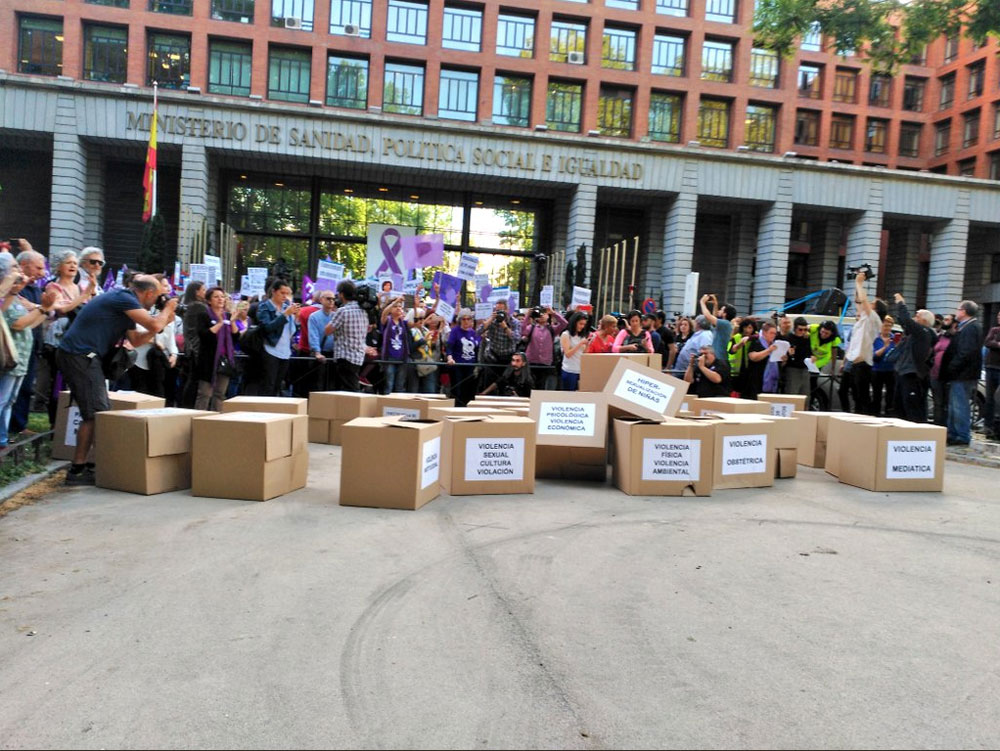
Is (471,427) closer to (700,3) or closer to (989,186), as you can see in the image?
(700,3)

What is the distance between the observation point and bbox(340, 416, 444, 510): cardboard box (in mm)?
5914

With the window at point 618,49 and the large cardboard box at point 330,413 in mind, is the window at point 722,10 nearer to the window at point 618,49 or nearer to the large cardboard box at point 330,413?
the window at point 618,49

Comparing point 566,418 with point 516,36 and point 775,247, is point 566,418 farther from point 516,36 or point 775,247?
point 516,36

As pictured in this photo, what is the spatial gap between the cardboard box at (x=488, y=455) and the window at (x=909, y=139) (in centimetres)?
5021

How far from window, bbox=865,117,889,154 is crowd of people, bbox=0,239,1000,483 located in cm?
3945

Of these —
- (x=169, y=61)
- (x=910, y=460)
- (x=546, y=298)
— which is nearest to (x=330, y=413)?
(x=546, y=298)

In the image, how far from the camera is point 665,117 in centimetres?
3453

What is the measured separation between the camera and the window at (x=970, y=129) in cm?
4409

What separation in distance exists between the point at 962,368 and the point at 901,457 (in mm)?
4038

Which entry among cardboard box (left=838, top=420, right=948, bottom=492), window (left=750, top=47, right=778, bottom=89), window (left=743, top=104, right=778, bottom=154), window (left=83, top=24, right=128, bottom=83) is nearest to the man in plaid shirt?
cardboard box (left=838, top=420, right=948, bottom=492)

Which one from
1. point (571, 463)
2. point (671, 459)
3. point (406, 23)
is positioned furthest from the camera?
point (406, 23)

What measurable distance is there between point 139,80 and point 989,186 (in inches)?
1481

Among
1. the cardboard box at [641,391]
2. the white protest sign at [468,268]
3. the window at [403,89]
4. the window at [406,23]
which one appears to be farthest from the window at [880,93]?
the cardboard box at [641,391]

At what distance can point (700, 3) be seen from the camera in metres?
34.2
